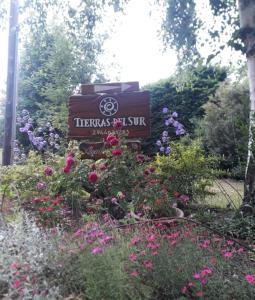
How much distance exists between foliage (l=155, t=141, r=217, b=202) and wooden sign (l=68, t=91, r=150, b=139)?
113cm

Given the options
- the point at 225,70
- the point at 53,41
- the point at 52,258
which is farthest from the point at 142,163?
the point at 53,41

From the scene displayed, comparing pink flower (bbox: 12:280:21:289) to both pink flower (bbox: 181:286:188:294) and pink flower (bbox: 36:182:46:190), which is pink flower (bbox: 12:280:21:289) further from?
pink flower (bbox: 36:182:46:190)

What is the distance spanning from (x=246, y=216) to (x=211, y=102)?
8.51 metres

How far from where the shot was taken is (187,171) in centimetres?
513

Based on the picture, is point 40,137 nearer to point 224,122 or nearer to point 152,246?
point 224,122

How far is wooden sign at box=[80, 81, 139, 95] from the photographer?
255 inches

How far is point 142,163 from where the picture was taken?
17.8ft

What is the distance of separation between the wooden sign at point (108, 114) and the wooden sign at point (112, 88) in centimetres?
16

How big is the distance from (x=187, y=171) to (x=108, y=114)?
1.80 meters

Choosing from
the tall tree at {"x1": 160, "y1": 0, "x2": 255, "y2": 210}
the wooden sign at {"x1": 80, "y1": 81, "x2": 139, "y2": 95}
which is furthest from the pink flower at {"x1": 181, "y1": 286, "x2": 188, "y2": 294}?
the wooden sign at {"x1": 80, "y1": 81, "x2": 139, "y2": 95}

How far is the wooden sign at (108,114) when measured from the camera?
6293mm

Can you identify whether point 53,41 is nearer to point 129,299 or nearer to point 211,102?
point 211,102

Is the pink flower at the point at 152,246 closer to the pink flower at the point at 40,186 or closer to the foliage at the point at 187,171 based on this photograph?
the pink flower at the point at 40,186

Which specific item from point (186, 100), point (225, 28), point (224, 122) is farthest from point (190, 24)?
point (186, 100)
